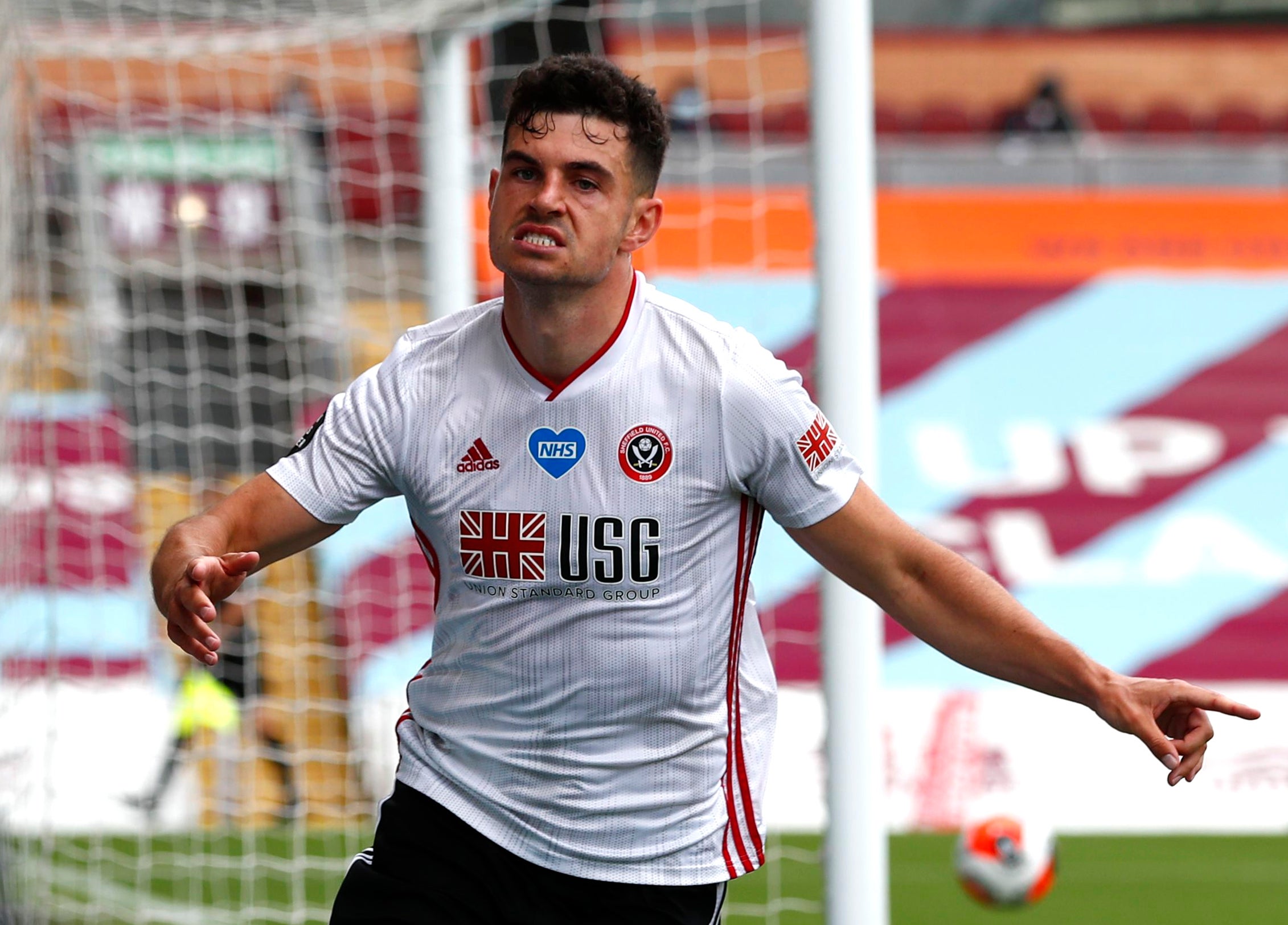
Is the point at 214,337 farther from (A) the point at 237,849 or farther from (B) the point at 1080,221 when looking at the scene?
(B) the point at 1080,221

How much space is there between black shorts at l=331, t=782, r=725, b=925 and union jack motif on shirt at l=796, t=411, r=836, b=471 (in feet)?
2.34

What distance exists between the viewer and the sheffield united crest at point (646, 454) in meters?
2.66

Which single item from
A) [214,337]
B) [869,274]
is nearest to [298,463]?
[869,274]

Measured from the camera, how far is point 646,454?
8.73 feet

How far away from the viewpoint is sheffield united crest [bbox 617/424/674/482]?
2660 millimetres

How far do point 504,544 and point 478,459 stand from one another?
0.48ft

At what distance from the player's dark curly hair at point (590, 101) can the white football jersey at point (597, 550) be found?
26cm

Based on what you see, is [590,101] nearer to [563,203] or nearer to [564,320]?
[563,203]

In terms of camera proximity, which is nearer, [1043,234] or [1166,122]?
[1043,234]

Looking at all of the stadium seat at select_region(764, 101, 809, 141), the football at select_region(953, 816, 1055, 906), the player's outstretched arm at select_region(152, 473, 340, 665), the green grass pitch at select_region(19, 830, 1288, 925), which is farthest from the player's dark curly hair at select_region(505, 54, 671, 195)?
the stadium seat at select_region(764, 101, 809, 141)

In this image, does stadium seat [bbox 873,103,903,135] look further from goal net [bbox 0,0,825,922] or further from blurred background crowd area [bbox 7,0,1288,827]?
goal net [bbox 0,0,825,922]

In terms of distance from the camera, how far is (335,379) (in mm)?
8812

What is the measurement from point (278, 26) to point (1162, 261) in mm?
7194

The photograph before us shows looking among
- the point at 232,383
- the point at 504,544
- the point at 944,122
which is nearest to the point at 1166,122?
the point at 944,122
